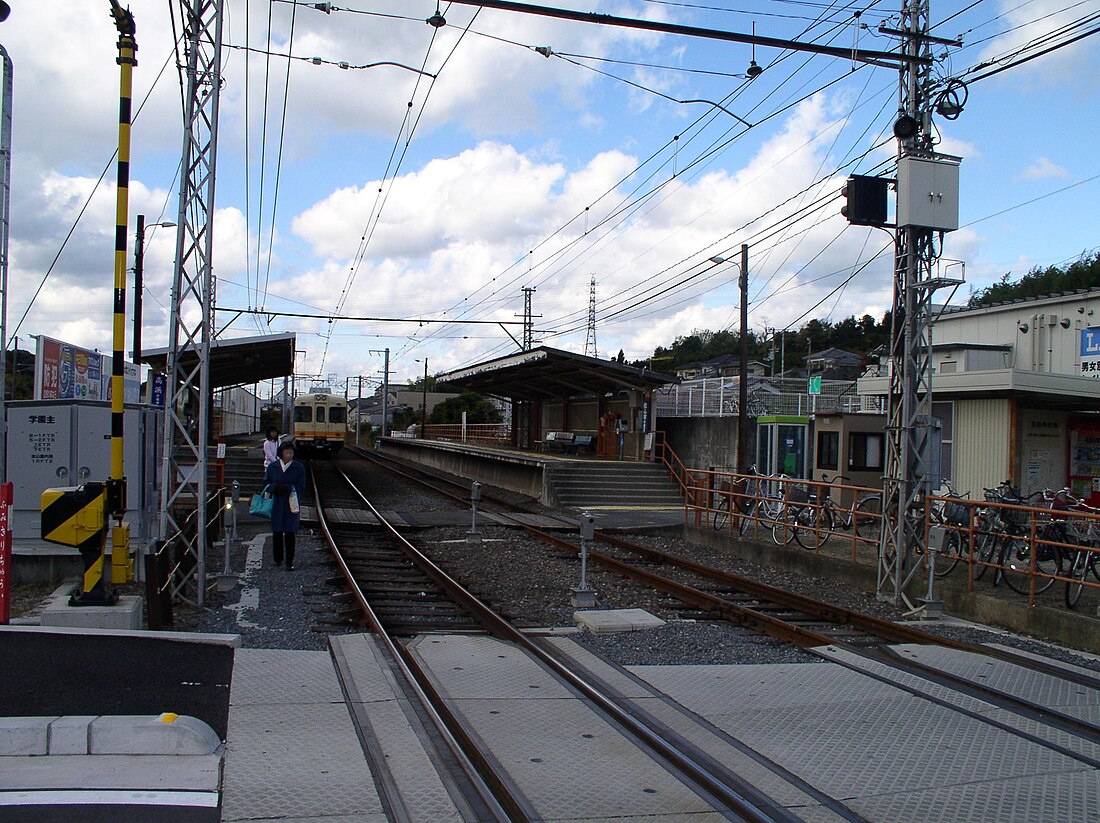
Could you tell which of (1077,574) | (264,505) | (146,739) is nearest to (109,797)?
(146,739)

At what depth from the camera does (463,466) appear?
1559 inches

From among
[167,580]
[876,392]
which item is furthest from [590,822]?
[876,392]

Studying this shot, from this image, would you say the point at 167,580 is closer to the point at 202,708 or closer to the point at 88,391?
the point at 202,708

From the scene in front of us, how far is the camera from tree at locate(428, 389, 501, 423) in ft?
258

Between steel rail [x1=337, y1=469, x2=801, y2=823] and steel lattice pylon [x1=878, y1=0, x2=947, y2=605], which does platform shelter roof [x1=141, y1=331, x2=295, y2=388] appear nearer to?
steel rail [x1=337, y1=469, x2=801, y2=823]

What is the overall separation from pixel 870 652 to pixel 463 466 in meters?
32.1

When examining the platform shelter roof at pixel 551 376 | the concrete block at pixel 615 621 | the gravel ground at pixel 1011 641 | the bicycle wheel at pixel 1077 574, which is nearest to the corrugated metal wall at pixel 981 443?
the bicycle wheel at pixel 1077 574

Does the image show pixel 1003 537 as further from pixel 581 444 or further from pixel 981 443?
pixel 581 444

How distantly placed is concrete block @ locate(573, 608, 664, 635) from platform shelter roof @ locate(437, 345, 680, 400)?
1626cm

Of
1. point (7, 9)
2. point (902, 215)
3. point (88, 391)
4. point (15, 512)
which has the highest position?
point (7, 9)

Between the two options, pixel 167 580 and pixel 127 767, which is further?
pixel 167 580

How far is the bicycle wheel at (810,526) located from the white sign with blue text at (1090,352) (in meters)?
11.7

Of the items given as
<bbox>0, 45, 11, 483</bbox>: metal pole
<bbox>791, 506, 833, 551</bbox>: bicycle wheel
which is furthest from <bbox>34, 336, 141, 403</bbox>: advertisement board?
<bbox>791, 506, 833, 551</bbox>: bicycle wheel

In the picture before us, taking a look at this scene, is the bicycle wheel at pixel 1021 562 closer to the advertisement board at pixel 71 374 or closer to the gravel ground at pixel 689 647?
the gravel ground at pixel 689 647
